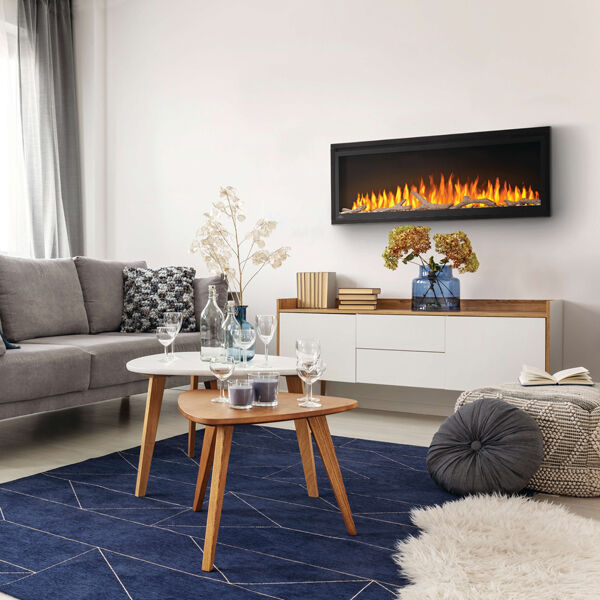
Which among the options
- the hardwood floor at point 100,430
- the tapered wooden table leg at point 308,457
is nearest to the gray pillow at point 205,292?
the hardwood floor at point 100,430

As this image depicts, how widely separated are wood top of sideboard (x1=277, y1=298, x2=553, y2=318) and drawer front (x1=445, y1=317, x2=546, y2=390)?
0.09 ft

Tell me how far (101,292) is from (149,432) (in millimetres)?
1904

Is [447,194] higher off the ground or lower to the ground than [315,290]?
higher

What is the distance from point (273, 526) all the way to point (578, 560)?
0.91 meters

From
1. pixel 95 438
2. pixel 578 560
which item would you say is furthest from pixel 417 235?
pixel 578 560

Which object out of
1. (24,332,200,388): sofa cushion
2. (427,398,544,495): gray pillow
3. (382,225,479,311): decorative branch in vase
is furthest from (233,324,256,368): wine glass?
(382,225,479,311): decorative branch in vase

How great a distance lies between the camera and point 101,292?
4.28 m

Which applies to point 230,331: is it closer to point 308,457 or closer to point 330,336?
point 308,457

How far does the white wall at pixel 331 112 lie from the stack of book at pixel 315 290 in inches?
9.8

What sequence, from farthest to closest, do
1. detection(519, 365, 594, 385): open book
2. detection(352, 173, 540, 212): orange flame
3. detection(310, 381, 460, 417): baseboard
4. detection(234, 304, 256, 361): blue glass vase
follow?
detection(310, 381, 460, 417): baseboard < detection(352, 173, 540, 212): orange flame < detection(519, 365, 594, 385): open book < detection(234, 304, 256, 361): blue glass vase

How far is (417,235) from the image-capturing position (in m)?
3.89

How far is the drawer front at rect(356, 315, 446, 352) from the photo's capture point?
12.4ft

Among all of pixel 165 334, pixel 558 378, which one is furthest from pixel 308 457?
pixel 558 378

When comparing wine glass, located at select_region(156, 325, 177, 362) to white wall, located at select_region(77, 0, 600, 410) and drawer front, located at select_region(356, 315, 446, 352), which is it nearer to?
drawer front, located at select_region(356, 315, 446, 352)
